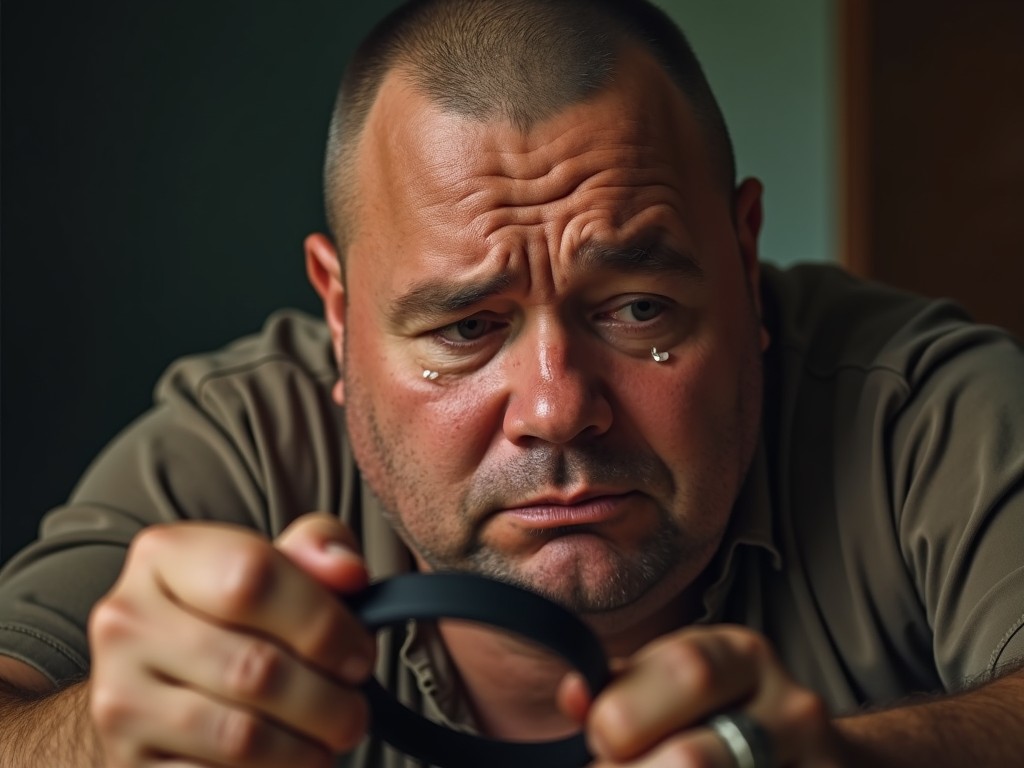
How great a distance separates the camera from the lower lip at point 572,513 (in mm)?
1267

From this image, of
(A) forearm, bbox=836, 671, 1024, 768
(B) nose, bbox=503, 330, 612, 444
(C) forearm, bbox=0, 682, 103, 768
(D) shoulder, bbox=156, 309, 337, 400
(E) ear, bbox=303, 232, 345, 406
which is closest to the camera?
(A) forearm, bbox=836, 671, 1024, 768

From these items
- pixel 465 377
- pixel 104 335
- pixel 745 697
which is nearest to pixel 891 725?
pixel 745 697

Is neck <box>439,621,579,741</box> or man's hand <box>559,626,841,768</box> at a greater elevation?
man's hand <box>559,626,841,768</box>

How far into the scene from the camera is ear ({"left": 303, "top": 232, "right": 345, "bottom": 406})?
63.0 inches

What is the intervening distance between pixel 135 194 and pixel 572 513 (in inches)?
55.0

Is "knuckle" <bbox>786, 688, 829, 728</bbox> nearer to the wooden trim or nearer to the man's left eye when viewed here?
the man's left eye

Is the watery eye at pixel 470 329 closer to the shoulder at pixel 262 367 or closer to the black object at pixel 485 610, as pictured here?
the shoulder at pixel 262 367

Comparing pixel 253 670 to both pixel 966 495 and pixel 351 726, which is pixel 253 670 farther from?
pixel 966 495

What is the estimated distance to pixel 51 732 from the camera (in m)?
1.08

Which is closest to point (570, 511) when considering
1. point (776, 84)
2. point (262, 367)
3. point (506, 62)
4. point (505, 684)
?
point (505, 684)

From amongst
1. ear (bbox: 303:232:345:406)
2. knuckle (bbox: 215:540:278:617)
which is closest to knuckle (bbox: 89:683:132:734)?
knuckle (bbox: 215:540:278:617)

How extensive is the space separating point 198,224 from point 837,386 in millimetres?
1382

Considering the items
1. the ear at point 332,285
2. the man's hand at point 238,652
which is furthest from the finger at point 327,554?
the ear at point 332,285

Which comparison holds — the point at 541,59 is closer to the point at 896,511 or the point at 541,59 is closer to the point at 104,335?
the point at 896,511
